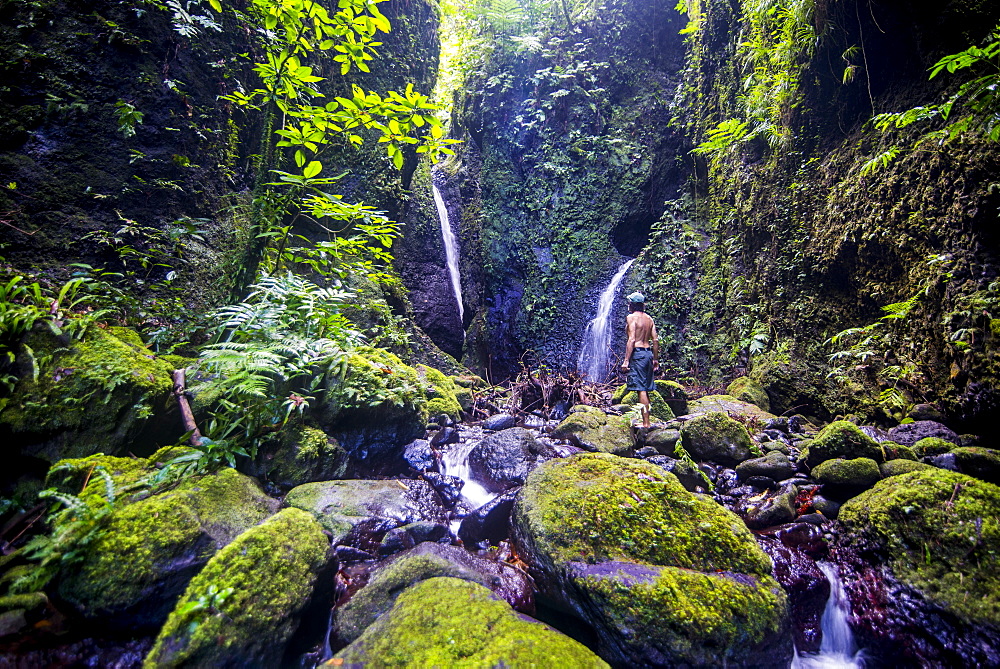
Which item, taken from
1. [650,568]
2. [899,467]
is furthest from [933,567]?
[650,568]

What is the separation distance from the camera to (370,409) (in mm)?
4137

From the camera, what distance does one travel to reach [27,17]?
11.7 ft

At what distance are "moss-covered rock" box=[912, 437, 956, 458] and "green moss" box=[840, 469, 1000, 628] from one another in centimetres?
73

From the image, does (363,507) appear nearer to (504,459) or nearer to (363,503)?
(363,503)

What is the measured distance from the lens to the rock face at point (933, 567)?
2.42 m

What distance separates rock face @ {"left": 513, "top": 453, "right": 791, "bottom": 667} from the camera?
6.89 feet

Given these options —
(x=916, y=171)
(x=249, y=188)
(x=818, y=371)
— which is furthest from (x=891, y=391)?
(x=249, y=188)

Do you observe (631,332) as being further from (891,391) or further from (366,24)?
(366,24)

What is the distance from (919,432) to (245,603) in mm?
6496

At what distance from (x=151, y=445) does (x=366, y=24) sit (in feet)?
12.4

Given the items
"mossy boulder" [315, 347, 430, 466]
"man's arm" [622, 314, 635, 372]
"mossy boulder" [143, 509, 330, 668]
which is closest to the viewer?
"mossy boulder" [143, 509, 330, 668]

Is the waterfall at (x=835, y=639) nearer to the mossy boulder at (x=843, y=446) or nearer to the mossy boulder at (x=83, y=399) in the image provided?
the mossy boulder at (x=843, y=446)

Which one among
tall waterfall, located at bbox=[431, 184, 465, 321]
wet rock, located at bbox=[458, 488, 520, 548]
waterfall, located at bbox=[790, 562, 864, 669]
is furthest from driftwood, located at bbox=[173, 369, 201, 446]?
tall waterfall, located at bbox=[431, 184, 465, 321]

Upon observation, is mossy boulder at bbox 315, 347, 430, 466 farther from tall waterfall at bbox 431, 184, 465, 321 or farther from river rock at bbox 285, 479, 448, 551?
tall waterfall at bbox 431, 184, 465, 321
